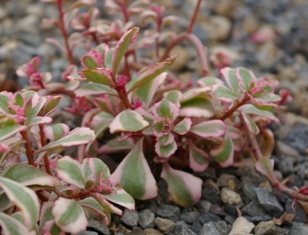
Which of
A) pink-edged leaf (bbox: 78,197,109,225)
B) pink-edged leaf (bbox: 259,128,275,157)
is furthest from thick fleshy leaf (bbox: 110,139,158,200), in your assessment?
pink-edged leaf (bbox: 259,128,275,157)

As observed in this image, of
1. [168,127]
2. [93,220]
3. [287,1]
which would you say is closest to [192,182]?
[168,127]

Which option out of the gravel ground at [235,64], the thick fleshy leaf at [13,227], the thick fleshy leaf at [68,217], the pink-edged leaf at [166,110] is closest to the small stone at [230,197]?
the gravel ground at [235,64]

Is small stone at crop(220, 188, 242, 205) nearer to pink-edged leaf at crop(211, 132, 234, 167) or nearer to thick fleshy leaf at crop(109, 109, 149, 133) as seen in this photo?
pink-edged leaf at crop(211, 132, 234, 167)

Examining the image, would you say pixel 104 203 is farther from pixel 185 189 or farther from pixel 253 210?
pixel 253 210

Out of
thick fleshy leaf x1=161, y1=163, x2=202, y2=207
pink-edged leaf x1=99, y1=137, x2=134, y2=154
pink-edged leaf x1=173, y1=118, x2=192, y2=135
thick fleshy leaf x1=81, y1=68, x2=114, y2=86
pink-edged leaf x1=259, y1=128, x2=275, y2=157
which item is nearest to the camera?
thick fleshy leaf x1=81, y1=68, x2=114, y2=86

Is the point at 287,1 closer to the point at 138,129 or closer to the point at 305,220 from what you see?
the point at 305,220

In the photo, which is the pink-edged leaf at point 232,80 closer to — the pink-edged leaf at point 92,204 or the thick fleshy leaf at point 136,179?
the thick fleshy leaf at point 136,179

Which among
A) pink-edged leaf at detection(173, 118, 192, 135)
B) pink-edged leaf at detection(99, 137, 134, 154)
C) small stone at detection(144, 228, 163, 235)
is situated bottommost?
small stone at detection(144, 228, 163, 235)
